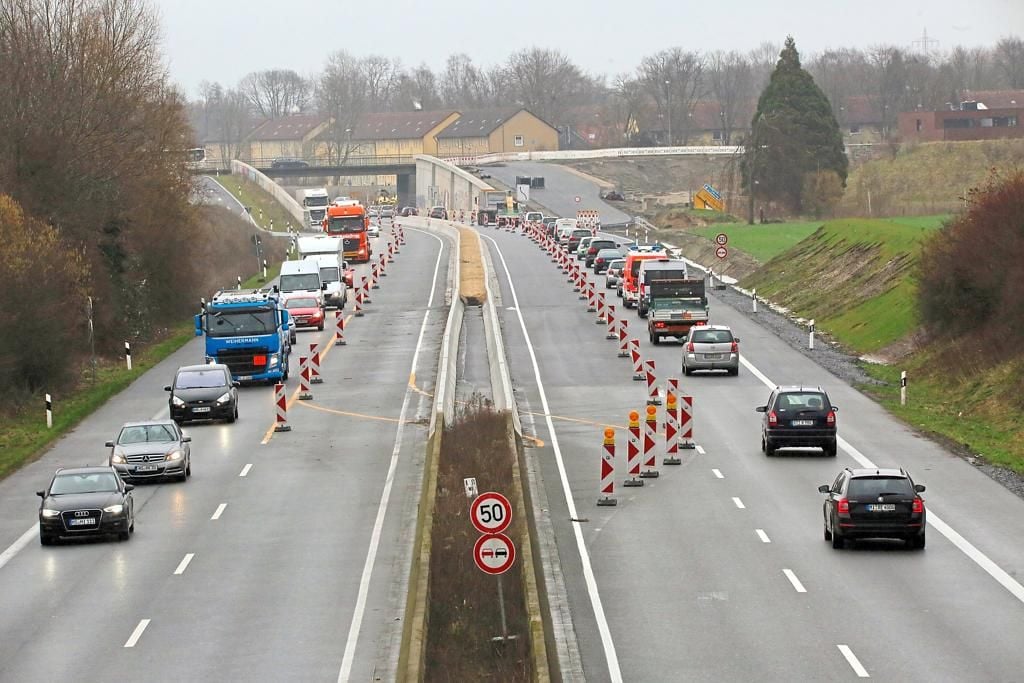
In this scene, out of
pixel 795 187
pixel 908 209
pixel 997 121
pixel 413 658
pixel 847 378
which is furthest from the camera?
pixel 997 121

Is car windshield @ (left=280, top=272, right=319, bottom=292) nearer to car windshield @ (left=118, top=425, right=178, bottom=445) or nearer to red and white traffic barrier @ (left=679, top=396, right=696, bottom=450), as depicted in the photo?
red and white traffic barrier @ (left=679, top=396, right=696, bottom=450)

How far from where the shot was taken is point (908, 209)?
349ft

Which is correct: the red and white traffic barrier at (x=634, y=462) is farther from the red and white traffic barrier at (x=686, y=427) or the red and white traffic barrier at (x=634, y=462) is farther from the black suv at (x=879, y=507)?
the black suv at (x=879, y=507)

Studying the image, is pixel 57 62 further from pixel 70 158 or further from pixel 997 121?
pixel 997 121

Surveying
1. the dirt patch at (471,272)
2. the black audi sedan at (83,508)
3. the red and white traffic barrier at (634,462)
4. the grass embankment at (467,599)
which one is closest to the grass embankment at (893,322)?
the red and white traffic barrier at (634,462)

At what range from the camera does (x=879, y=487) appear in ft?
80.2

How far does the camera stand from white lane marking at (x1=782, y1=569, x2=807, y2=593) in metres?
22.4

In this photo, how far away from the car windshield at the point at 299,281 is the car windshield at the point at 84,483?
39.2 meters

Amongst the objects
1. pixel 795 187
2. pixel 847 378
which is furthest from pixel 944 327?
pixel 795 187

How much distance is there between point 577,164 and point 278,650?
15932 centimetres

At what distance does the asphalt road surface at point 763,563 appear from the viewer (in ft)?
61.8

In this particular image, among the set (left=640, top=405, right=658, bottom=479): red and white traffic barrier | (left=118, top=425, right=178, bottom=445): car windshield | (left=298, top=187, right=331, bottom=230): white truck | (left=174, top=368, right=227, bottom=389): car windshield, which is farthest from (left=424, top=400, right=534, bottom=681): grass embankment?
(left=298, top=187, right=331, bottom=230): white truck

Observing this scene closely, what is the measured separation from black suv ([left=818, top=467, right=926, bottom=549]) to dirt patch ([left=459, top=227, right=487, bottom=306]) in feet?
143

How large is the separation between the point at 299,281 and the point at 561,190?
9618cm
